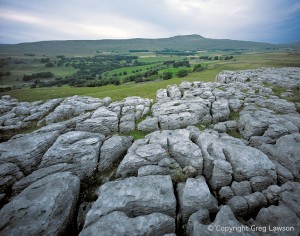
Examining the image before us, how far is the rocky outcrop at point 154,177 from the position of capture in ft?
32.1

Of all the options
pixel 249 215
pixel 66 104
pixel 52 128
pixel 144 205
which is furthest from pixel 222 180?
pixel 66 104

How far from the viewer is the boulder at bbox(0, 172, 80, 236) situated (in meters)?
9.55

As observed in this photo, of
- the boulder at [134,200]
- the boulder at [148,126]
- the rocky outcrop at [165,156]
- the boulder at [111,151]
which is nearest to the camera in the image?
the boulder at [134,200]

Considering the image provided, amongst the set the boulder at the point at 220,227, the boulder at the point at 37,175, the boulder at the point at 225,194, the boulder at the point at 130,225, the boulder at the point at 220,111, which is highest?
the boulder at the point at 220,111

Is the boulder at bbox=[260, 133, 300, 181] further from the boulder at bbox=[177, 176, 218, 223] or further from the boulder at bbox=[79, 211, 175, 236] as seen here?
the boulder at bbox=[79, 211, 175, 236]

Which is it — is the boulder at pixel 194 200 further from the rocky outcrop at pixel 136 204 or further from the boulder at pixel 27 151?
Answer: the boulder at pixel 27 151

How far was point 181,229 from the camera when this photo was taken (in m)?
10.4

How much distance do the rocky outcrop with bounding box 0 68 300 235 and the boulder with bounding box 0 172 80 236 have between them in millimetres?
59

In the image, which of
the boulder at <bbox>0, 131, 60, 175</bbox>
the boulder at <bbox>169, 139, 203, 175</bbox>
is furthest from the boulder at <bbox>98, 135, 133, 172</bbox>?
the boulder at <bbox>0, 131, 60, 175</bbox>

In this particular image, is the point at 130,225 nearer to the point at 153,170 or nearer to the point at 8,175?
the point at 153,170

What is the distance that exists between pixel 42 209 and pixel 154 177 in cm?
801

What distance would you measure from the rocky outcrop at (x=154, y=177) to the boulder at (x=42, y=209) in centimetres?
6

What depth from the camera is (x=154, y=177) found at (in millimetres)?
12922

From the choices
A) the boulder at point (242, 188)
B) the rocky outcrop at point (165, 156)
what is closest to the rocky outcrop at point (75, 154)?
the rocky outcrop at point (165, 156)
